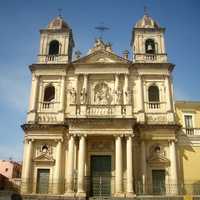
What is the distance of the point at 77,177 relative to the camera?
21.7 meters

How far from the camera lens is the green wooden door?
2248 cm

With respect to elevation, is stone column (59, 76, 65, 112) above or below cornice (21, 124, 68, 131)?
above

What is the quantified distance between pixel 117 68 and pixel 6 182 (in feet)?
51.8

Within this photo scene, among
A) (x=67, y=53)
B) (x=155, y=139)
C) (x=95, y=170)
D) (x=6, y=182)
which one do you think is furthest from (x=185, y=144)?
(x=6, y=182)

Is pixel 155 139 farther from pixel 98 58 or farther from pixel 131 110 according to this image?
pixel 98 58

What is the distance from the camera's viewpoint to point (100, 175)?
2303cm

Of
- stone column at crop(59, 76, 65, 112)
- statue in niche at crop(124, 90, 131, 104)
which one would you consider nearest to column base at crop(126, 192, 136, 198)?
statue in niche at crop(124, 90, 131, 104)

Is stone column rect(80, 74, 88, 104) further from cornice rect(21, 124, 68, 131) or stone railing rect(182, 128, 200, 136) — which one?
stone railing rect(182, 128, 200, 136)

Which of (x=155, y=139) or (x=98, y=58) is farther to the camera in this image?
(x=98, y=58)

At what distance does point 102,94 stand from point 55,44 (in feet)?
22.3

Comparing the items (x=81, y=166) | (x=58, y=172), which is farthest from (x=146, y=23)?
(x=58, y=172)

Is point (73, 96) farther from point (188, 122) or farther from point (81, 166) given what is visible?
point (188, 122)

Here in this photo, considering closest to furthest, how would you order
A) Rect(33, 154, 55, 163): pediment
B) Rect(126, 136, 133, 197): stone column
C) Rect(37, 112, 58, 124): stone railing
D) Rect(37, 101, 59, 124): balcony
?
Rect(126, 136, 133, 197): stone column → Rect(33, 154, 55, 163): pediment → Rect(37, 112, 58, 124): stone railing → Rect(37, 101, 59, 124): balcony

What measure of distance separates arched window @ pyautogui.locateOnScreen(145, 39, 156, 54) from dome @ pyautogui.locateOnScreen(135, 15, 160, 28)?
5.29ft
